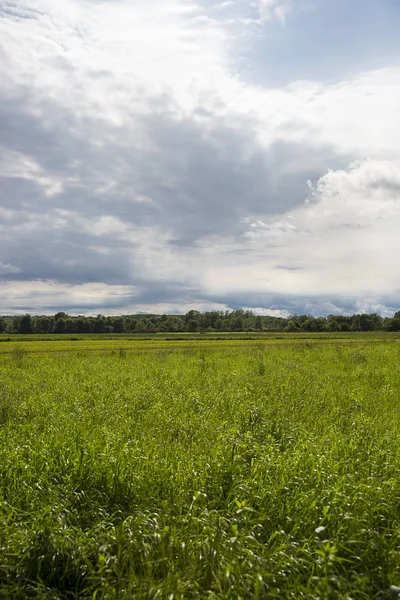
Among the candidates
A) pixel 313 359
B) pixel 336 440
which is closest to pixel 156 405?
pixel 336 440

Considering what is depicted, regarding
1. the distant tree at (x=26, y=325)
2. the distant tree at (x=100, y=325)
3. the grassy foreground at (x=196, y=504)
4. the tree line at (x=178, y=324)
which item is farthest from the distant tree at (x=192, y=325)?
the grassy foreground at (x=196, y=504)

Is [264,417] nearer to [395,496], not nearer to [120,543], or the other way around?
[395,496]

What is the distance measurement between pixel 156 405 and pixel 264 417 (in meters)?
3.34

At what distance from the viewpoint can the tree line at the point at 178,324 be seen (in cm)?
13412

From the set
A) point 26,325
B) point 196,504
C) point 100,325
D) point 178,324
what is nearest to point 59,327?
point 26,325

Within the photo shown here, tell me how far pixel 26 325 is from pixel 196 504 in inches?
5499

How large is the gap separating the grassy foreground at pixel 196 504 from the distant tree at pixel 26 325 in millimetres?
131618

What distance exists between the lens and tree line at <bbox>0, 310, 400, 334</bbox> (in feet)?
440

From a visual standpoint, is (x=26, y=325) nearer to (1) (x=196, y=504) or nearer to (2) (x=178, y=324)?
(2) (x=178, y=324)

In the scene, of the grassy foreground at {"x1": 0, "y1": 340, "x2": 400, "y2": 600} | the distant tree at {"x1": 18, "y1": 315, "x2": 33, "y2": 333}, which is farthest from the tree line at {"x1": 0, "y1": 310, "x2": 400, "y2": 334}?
the grassy foreground at {"x1": 0, "y1": 340, "x2": 400, "y2": 600}

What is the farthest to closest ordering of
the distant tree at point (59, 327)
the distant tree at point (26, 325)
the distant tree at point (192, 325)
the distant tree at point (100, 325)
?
the distant tree at point (192, 325), the distant tree at point (100, 325), the distant tree at point (26, 325), the distant tree at point (59, 327)

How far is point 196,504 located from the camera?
6086mm

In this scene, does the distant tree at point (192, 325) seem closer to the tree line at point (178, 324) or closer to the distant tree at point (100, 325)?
the tree line at point (178, 324)

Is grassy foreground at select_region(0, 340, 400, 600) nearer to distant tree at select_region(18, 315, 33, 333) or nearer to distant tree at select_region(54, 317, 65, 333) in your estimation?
distant tree at select_region(54, 317, 65, 333)
